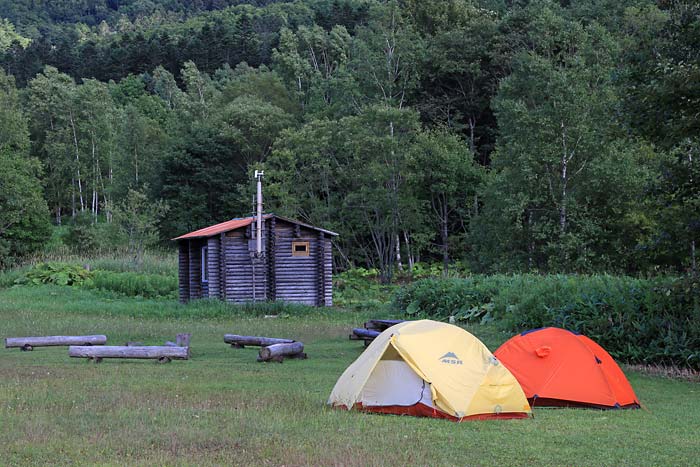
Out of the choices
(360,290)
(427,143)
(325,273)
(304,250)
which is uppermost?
(427,143)

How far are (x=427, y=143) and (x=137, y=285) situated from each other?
800 inches

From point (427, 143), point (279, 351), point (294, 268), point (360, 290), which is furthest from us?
point (427, 143)

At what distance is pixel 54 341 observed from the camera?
66.6 ft

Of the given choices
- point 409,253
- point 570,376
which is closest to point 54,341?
point 570,376

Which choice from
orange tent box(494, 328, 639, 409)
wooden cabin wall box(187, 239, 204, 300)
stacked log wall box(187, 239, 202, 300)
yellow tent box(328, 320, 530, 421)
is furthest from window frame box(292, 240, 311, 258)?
yellow tent box(328, 320, 530, 421)

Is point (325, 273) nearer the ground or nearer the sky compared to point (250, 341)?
nearer the sky

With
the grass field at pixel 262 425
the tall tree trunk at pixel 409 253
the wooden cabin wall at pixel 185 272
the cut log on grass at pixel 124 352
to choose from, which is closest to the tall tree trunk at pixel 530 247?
the tall tree trunk at pixel 409 253

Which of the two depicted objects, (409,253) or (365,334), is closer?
(365,334)

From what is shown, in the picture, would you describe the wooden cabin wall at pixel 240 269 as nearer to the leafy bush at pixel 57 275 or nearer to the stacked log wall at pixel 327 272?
the stacked log wall at pixel 327 272

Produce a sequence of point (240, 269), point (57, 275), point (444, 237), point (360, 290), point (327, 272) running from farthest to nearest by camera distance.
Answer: point (444, 237) < point (360, 290) < point (57, 275) < point (327, 272) < point (240, 269)

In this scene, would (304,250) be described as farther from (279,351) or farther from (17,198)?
(17,198)

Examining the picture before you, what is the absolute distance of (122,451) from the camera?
30.9ft

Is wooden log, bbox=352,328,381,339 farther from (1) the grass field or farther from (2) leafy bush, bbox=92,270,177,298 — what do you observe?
(2) leafy bush, bbox=92,270,177,298

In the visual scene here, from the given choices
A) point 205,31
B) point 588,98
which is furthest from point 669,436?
point 205,31
